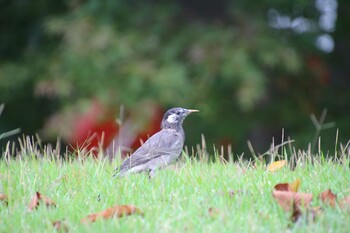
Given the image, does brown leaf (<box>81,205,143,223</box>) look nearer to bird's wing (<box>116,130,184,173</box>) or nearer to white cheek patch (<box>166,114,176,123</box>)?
bird's wing (<box>116,130,184,173</box>)

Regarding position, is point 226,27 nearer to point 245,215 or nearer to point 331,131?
point 331,131

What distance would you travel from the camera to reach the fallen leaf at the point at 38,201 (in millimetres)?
5607

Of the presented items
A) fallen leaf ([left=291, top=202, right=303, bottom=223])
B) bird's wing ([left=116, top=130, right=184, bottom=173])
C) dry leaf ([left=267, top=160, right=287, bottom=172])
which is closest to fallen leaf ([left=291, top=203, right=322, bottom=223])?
fallen leaf ([left=291, top=202, right=303, bottom=223])

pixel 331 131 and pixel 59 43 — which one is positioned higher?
pixel 59 43

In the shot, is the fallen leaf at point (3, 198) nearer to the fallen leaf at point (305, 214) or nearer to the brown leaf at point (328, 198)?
the fallen leaf at point (305, 214)

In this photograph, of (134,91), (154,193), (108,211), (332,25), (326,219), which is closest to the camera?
(326,219)

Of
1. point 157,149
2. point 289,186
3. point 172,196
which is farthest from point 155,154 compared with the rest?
point 289,186

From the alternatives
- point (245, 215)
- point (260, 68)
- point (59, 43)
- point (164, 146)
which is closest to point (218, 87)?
point (260, 68)

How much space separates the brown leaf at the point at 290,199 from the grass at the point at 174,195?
5 cm

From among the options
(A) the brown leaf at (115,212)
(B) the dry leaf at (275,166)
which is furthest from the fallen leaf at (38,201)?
(B) the dry leaf at (275,166)

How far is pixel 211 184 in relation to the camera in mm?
6090

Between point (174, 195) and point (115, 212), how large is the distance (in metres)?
0.67

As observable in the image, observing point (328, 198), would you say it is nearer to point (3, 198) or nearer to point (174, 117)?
point (3, 198)

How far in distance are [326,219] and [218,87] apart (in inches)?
361
